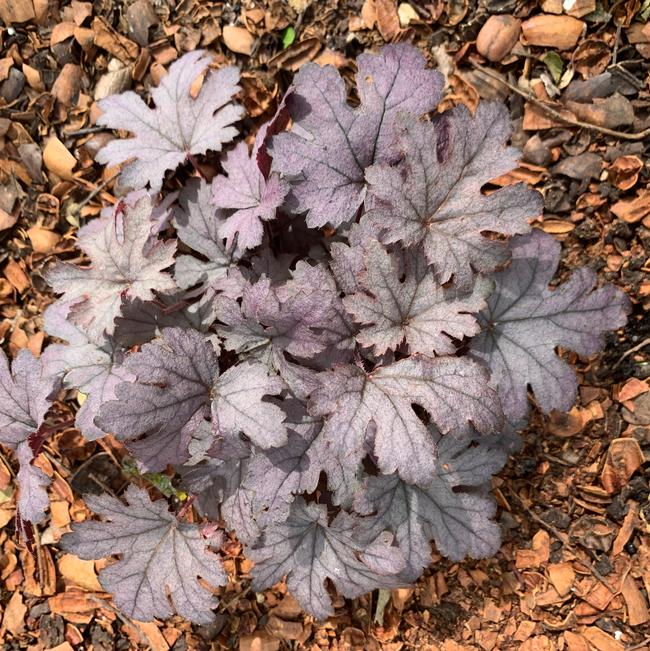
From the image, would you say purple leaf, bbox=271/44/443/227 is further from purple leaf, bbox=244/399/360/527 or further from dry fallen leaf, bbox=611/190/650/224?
dry fallen leaf, bbox=611/190/650/224

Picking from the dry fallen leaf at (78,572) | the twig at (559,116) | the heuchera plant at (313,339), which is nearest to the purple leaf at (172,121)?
the heuchera plant at (313,339)

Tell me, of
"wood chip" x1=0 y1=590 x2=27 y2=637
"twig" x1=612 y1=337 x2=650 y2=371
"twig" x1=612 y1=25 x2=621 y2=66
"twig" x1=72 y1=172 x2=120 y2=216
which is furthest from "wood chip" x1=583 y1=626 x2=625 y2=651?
"twig" x1=72 y1=172 x2=120 y2=216

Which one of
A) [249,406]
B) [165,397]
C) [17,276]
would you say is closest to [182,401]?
[165,397]

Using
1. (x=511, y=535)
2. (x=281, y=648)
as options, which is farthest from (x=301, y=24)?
(x=281, y=648)

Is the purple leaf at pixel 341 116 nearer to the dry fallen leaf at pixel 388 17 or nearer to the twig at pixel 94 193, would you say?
the dry fallen leaf at pixel 388 17

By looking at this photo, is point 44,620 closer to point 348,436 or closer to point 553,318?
point 348,436
